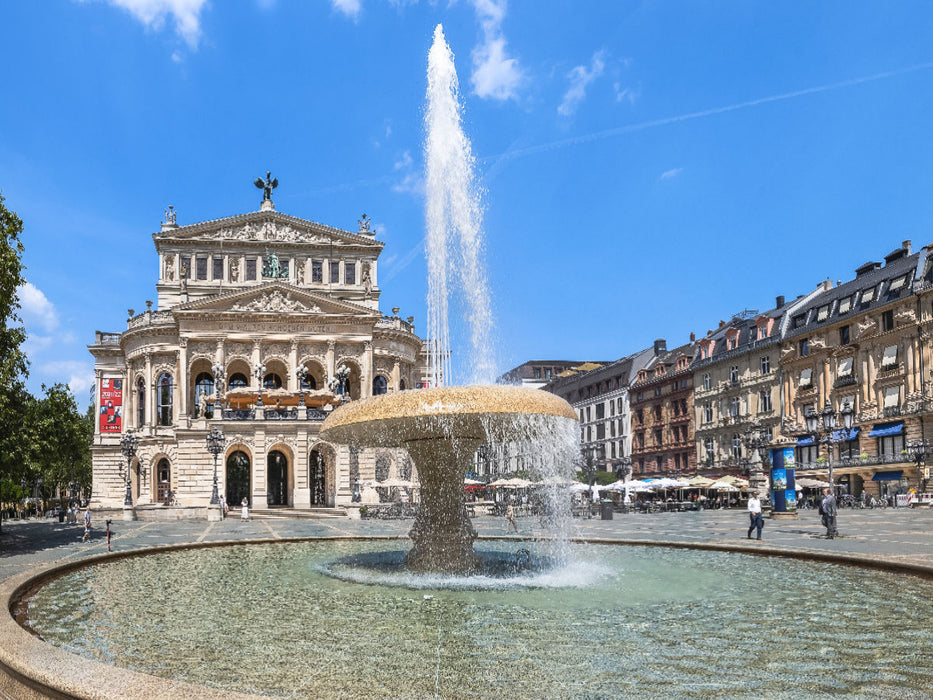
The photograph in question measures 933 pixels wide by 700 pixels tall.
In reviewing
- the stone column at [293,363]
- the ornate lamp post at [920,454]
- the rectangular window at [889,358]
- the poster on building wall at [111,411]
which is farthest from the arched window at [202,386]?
the ornate lamp post at [920,454]

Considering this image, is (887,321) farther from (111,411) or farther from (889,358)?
(111,411)

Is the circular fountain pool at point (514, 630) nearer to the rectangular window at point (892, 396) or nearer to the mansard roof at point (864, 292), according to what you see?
the rectangular window at point (892, 396)

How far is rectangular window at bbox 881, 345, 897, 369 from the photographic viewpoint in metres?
50.8

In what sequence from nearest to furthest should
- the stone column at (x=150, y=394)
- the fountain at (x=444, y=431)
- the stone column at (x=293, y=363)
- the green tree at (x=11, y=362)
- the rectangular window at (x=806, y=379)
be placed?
the fountain at (x=444, y=431)
the green tree at (x=11, y=362)
the rectangular window at (x=806, y=379)
the stone column at (x=293, y=363)
the stone column at (x=150, y=394)

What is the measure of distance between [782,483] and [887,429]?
20.8 meters

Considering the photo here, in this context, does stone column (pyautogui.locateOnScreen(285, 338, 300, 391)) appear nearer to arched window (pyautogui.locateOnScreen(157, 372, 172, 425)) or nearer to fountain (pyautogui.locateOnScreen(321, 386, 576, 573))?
arched window (pyautogui.locateOnScreen(157, 372, 172, 425))

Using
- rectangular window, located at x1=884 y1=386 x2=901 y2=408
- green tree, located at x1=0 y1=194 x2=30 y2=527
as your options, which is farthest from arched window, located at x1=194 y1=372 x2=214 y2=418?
rectangular window, located at x1=884 y1=386 x2=901 y2=408

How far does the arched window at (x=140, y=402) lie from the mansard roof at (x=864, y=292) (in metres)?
49.8

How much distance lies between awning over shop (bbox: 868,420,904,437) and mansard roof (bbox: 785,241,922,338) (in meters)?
7.47

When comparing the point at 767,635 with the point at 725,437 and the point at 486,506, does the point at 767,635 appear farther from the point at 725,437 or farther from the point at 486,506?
the point at 725,437

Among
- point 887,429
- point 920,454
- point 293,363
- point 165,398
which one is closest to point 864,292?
point 887,429

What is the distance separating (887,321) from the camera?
51625 millimetres

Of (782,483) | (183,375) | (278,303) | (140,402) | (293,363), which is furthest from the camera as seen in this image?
A: (140,402)

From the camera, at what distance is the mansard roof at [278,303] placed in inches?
2297
